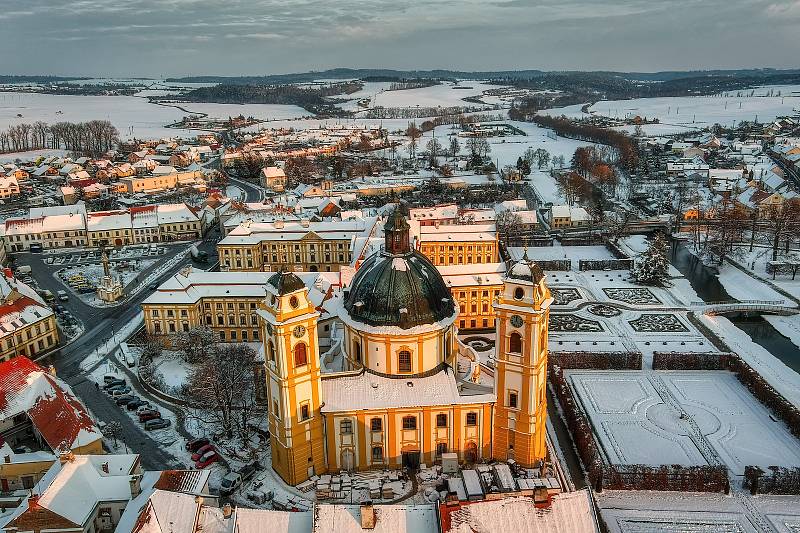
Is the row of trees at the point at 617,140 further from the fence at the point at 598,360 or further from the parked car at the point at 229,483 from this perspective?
the parked car at the point at 229,483

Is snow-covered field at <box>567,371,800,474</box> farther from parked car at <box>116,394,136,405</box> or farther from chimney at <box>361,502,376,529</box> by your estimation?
parked car at <box>116,394,136,405</box>

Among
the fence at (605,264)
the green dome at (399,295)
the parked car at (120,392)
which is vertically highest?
the green dome at (399,295)

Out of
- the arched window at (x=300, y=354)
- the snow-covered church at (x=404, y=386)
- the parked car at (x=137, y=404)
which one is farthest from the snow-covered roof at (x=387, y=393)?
the parked car at (x=137, y=404)

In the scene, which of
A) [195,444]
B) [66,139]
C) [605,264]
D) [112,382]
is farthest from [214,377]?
[66,139]

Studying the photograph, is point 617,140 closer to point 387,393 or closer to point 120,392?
point 387,393

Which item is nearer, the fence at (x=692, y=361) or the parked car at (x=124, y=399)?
the parked car at (x=124, y=399)

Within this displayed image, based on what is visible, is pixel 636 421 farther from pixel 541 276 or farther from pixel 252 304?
pixel 252 304
